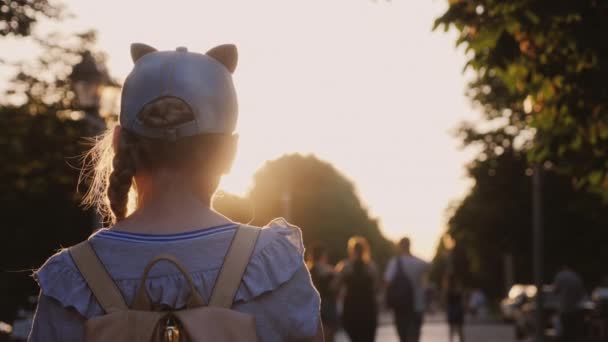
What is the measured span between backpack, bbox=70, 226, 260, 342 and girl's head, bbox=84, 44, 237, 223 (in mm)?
225

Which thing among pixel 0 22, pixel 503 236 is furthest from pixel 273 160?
pixel 0 22

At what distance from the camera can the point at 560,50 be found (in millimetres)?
11414

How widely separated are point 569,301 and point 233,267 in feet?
75.9

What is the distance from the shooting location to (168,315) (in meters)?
2.56

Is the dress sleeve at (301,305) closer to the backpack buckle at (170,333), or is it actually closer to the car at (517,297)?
the backpack buckle at (170,333)

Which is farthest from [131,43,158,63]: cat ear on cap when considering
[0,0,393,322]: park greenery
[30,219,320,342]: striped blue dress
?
[0,0,393,322]: park greenery

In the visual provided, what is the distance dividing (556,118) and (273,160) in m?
88.1

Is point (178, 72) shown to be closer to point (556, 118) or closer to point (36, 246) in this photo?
point (556, 118)

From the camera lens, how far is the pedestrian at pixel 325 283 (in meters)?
17.7

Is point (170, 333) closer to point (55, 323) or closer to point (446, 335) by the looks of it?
point (55, 323)

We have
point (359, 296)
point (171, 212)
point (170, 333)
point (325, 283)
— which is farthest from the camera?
point (325, 283)

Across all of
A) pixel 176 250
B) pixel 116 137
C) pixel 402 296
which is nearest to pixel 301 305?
pixel 176 250

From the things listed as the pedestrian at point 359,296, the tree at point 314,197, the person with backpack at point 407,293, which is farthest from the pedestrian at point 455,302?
the tree at point 314,197

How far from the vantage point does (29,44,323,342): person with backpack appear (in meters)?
2.57
